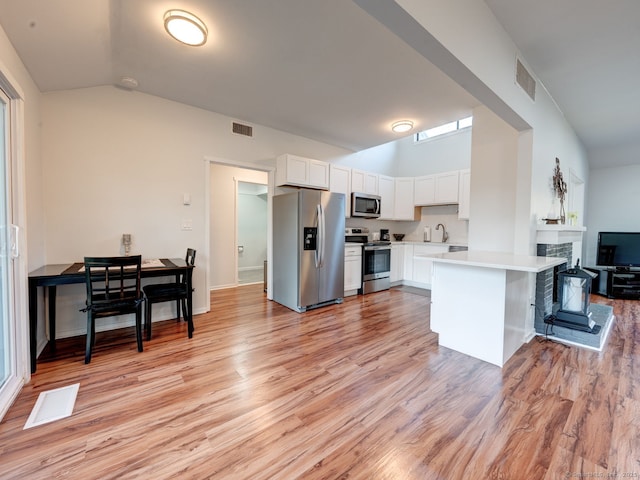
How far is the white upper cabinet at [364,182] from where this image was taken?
4988 mm

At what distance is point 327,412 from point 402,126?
387 cm

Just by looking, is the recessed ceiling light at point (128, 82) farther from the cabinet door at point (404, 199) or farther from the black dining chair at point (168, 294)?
the cabinet door at point (404, 199)

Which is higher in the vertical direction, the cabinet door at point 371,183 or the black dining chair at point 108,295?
the cabinet door at point 371,183

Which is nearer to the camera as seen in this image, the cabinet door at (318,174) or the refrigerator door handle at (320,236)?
the refrigerator door handle at (320,236)

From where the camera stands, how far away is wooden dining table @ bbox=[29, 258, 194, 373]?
85.7 inches

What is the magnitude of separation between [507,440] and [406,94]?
128 inches

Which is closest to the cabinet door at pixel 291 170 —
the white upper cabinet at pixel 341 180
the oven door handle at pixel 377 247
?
the white upper cabinet at pixel 341 180

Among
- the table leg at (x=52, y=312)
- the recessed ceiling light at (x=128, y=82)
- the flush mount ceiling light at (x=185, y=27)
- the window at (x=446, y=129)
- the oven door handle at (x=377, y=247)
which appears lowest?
the table leg at (x=52, y=312)

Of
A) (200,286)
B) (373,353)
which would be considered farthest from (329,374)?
(200,286)

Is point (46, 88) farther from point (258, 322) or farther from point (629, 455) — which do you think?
point (629, 455)

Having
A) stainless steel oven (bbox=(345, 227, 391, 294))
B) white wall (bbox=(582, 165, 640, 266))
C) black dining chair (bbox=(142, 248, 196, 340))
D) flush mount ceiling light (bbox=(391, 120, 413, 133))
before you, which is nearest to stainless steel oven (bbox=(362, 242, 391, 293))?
stainless steel oven (bbox=(345, 227, 391, 294))

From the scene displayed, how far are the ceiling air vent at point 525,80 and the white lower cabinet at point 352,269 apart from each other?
2.94 meters

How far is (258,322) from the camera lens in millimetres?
3395

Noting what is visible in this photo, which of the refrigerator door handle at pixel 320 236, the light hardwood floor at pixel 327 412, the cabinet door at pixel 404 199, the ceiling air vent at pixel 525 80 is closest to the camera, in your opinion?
the light hardwood floor at pixel 327 412
